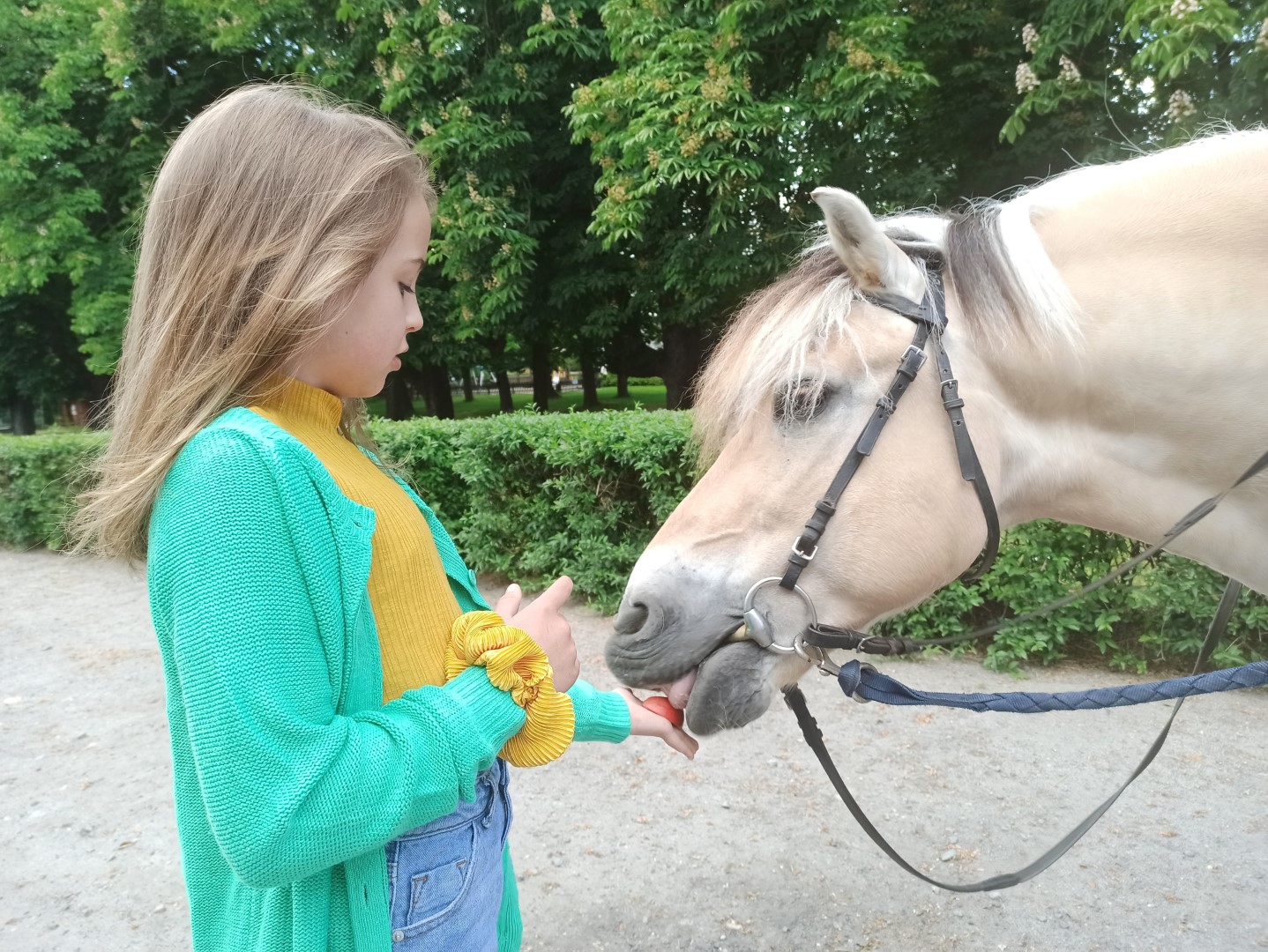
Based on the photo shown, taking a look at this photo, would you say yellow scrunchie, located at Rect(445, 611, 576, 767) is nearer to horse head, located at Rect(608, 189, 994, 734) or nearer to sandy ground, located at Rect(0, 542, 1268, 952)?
horse head, located at Rect(608, 189, 994, 734)

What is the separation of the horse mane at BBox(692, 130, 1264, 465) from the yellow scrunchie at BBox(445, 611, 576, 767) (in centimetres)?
79

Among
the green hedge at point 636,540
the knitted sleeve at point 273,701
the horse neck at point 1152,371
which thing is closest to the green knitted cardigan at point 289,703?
the knitted sleeve at point 273,701

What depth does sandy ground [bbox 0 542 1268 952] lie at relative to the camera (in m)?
2.72

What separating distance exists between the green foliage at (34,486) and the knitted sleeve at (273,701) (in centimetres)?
995

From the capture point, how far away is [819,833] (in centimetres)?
326

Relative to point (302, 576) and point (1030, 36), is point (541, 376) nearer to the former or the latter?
point (1030, 36)

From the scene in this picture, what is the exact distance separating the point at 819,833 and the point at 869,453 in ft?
7.61

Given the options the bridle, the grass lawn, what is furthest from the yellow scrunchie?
the grass lawn

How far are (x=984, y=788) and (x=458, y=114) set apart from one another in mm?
8790

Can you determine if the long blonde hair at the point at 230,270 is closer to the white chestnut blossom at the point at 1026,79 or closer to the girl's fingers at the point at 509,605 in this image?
the girl's fingers at the point at 509,605

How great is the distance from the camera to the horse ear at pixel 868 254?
61.1 inches

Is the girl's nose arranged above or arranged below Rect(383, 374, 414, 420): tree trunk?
above

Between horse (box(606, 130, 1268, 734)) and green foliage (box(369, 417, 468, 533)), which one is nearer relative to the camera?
horse (box(606, 130, 1268, 734))

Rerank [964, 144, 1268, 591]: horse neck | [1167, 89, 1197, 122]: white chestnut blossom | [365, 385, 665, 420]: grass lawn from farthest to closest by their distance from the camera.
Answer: [365, 385, 665, 420]: grass lawn
[1167, 89, 1197, 122]: white chestnut blossom
[964, 144, 1268, 591]: horse neck
